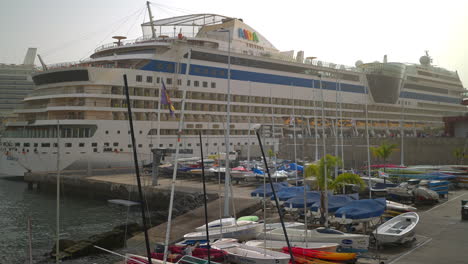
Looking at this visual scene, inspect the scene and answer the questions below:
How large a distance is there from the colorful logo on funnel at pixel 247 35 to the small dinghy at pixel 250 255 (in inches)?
1628

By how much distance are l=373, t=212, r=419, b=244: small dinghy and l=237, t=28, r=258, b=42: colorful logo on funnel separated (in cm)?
3960

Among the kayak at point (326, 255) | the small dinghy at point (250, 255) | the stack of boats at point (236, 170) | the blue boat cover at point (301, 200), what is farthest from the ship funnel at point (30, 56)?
the kayak at point (326, 255)

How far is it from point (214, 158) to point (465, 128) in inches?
1050

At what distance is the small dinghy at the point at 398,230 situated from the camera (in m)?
13.7

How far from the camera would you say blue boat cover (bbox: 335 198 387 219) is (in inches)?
598

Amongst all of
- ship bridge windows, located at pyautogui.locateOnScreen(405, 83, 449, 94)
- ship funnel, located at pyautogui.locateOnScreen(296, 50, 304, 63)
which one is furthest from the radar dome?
ship funnel, located at pyautogui.locateOnScreen(296, 50, 304, 63)

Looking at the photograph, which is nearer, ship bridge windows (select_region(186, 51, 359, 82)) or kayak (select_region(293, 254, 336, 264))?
kayak (select_region(293, 254, 336, 264))

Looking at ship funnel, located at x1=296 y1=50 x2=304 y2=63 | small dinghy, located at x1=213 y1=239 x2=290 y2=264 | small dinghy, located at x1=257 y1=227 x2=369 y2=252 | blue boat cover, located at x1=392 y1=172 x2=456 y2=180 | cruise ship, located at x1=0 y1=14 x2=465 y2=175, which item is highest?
ship funnel, located at x1=296 y1=50 x2=304 y2=63

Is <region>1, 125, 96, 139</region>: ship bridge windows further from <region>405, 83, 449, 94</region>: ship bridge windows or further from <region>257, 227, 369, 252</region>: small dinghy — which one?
<region>405, 83, 449, 94</region>: ship bridge windows

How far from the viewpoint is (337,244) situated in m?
13.1

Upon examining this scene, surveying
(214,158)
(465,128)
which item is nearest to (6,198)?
(214,158)

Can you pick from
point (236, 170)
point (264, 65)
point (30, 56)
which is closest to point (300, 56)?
point (264, 65)

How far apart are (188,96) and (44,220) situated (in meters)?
22.7

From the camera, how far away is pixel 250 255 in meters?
12.3
